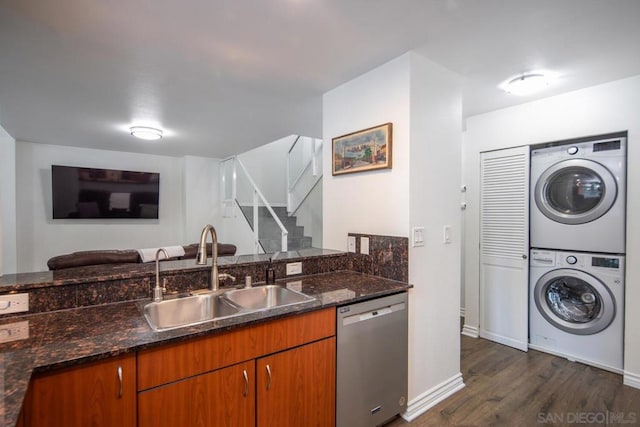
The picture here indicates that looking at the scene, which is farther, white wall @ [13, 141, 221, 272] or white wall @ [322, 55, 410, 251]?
white wall @ [13, 141, 221, 272]

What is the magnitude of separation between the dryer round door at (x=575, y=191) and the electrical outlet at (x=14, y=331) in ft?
11.9

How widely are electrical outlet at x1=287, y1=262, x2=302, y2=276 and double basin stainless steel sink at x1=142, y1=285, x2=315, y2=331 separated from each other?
0.81 feet

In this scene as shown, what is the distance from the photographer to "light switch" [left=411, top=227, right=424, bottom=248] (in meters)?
2.00

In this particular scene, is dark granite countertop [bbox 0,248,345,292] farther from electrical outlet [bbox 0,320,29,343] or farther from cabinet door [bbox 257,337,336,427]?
cabinet door [bbox 257,337,336,427]

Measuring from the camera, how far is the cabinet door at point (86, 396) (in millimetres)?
978

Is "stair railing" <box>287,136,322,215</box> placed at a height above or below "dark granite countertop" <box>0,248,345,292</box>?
above

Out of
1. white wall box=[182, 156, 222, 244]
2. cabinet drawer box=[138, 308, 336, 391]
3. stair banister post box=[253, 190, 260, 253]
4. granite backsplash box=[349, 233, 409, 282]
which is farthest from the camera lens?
white wall box=[182, 156, 222, 244]

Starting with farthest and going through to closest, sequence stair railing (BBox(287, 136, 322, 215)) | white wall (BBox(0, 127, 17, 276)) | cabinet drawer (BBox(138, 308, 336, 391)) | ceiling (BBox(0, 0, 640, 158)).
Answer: stair railing (BBox(287, 136, 322, 215)) → white wall (BBox(0, 127, 17, 276)) → ceiling (BBox(0, 0, 640, 158)) → cabinet drawer (BBox(138, 308, 336, 391))

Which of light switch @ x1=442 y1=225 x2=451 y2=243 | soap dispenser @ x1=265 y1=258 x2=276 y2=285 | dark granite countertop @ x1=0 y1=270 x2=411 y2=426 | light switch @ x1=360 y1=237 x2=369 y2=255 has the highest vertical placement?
light switch @ x1=442 y1=225 x2=451 y2=243

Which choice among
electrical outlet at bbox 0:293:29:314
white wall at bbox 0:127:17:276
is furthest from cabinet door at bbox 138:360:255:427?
white wall at bbox 0:127:17:276

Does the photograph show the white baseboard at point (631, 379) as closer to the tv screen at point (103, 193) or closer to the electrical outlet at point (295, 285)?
the electrical outlet at point (295, 285)

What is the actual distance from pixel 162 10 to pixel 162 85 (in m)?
1.08
